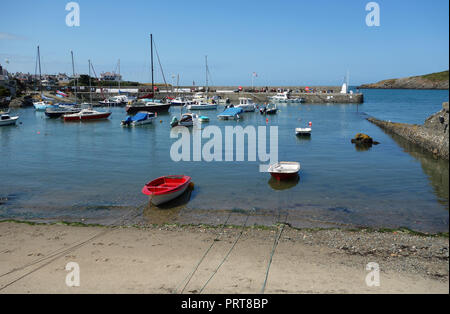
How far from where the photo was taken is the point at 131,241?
12.1 metres

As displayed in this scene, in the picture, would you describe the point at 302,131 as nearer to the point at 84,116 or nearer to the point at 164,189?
the point at 164,189

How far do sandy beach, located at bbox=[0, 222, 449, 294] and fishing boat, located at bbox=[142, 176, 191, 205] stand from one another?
7.53 ft

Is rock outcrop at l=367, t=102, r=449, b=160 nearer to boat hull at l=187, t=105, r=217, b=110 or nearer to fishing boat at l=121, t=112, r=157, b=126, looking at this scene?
fishing boat at l=121, t=112, r=157, b=126

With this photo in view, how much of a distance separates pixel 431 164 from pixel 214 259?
19.7 metres

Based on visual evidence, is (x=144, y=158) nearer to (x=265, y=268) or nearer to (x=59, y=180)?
(x=59, y=180)

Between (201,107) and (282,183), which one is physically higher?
(201,107)

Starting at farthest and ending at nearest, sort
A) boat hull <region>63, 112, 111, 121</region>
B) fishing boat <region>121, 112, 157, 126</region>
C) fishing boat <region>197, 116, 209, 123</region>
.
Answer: boat hull <region>63, 112, 111, 121</region>
fishing boat <region>197, 116, 209, 123</region>
fishing boat <region>121, 112, 157, 126</region>

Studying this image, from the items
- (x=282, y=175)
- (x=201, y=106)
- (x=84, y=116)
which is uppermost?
(x=201, y=106)

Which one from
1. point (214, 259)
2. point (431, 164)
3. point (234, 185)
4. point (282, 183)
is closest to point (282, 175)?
point (282, 183)

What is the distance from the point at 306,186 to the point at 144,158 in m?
13.4

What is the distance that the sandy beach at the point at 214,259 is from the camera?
346 inches

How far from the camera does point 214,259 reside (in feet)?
34.3

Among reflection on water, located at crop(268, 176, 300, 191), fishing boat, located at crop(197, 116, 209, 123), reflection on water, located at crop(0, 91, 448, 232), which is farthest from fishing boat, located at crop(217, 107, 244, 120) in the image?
reflection on water, located at crop(268, 176, 300, 191)

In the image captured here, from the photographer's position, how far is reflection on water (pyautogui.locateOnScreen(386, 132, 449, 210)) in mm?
16914
